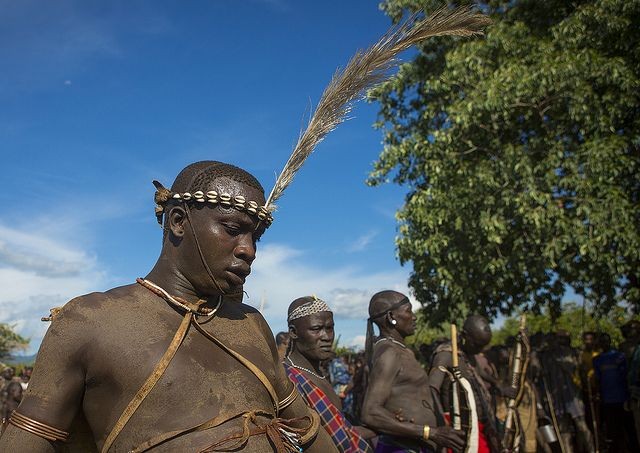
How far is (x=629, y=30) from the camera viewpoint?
11258 mm

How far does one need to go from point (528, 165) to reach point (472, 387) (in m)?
6.15

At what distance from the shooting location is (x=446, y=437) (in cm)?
509

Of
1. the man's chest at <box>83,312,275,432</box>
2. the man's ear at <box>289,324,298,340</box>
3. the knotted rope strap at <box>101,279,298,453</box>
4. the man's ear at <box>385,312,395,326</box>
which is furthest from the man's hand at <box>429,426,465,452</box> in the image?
the man's chest at <box>83,312,275,432</box>

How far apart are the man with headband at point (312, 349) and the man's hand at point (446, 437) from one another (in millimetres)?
579

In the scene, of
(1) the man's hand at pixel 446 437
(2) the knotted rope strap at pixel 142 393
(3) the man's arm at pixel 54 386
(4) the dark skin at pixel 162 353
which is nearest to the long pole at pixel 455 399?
(1) the man's hand at pixel 446 437

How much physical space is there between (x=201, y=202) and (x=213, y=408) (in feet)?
2.42

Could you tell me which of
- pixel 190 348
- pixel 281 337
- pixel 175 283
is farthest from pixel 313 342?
pixel 281 337

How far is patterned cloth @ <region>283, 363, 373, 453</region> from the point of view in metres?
4.33

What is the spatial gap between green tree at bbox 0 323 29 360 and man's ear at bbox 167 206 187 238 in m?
23.6

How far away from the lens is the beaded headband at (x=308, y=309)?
17.3ft

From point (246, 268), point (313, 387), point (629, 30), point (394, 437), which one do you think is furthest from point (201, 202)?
point (629, 30)

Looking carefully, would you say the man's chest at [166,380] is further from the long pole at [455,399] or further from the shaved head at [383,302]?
the long pole at [455,399]

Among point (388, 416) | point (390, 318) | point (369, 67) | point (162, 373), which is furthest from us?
point (390, 318)

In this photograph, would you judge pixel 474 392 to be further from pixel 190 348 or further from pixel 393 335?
pixel 190 348
